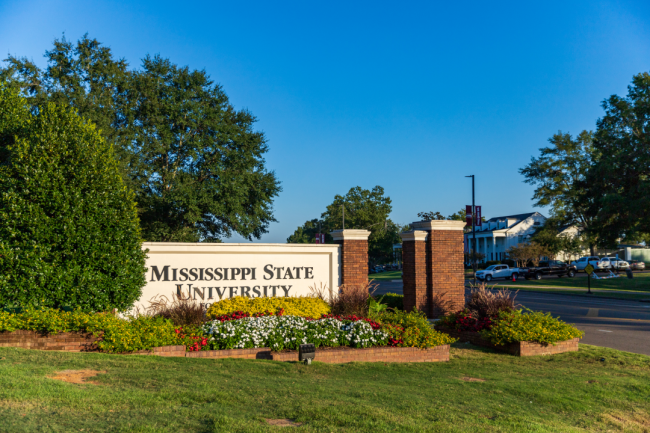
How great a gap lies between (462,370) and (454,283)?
5620 millimetres

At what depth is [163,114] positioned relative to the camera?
3247cm

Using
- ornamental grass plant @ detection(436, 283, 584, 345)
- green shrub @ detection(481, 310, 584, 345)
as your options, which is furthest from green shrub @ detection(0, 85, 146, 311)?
green shrub @ detection(481, 310, 584, 345)

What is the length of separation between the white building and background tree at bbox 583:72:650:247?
3880 centimetres

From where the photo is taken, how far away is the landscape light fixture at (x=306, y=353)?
8812 mm

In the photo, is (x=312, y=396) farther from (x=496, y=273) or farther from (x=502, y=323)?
(x=496, y=273)

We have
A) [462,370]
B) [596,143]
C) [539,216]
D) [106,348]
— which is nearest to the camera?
[106,348]

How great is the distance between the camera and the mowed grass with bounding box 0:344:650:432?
4766 mm

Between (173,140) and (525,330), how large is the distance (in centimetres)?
2612

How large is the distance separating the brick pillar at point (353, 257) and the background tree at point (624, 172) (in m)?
31.3

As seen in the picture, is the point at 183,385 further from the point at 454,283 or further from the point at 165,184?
the point at 165,184

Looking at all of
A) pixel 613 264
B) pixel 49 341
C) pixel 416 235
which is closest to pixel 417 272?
pixel 416 235

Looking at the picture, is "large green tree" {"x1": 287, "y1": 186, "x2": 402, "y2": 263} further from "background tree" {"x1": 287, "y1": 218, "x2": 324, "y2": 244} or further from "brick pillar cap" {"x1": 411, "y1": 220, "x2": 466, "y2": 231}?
"brick pillar cap" {"x1": 411, "y1": 220, "x2": 466, "y2": 231}

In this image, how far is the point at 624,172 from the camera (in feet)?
134

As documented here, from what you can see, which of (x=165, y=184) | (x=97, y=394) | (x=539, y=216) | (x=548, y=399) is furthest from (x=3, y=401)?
(x=539, y=216)
